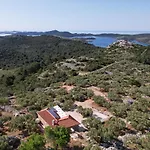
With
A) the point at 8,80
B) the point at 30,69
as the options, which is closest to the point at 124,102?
the point at 8,80

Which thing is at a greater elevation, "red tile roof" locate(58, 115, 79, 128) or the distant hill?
"red tile roof" locate(58, 115, 79, 128)

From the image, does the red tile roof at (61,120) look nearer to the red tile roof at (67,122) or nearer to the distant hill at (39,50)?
the red tile roof at (67,122)

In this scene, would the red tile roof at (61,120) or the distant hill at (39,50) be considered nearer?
the red tile roof at (61,120)

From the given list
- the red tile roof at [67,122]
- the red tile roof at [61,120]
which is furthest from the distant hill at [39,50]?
the red tile roof at [67,122]

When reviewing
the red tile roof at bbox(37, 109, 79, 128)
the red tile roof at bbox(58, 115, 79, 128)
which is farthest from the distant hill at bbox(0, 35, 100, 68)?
the red tile roof at bbox(58, 115, 79, 128)

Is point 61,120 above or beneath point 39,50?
above

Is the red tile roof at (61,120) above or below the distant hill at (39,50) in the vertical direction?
above

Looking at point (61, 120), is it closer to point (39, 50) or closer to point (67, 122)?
point (67, 122)

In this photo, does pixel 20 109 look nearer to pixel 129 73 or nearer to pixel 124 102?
pixel 124 102

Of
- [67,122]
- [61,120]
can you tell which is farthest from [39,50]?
[67,122]

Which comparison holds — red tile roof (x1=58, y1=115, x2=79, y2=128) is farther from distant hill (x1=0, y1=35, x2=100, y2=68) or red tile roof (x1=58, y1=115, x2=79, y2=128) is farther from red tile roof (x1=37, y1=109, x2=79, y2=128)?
distant hill (x1=0, y1=35, x2=100, y2=68)

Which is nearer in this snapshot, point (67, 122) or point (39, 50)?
point (67, 122)
